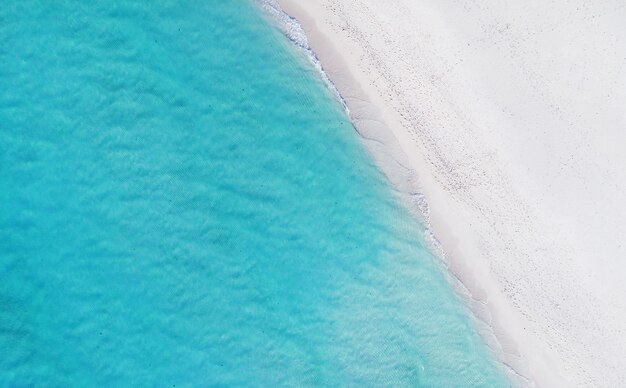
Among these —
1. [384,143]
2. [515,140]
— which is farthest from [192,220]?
[515,140]

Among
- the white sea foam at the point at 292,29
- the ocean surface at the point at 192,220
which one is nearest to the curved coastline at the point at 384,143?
the white sea foam at the point at 292,29

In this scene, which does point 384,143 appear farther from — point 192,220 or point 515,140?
point 192,220

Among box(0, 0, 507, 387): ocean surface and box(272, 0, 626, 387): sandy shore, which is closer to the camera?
box(272, 0, 626, 387): sandy shore

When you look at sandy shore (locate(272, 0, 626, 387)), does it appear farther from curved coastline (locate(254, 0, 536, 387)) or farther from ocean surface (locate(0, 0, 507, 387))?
ocean surface (locate(0, 0, 507, 387))

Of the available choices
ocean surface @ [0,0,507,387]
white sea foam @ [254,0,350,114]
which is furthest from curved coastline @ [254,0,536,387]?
ocean surface @ [0,0,507,387]

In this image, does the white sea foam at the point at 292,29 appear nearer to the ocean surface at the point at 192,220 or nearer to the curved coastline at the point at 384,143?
the curved coastline at the point at 384,143

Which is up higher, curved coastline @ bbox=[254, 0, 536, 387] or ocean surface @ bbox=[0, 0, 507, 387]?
curved coastline @ bbox=[254, 0, 536, 387]
